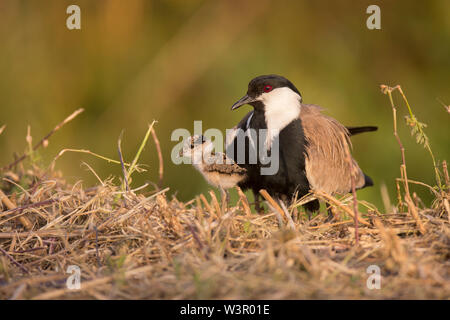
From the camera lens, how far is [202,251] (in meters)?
1.78

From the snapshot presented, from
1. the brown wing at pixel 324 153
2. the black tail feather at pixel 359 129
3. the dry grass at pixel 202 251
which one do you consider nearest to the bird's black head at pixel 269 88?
the brown wing at pixel 324 153

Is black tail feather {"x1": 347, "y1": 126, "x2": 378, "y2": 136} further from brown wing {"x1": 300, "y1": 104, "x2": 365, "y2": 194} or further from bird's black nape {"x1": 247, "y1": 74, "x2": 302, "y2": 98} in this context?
bird's black nape {"x1": 247, "y1": 74, "x2": 302, "y2": 98}

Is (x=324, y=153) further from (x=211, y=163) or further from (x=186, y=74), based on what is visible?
(x=186, y=74)

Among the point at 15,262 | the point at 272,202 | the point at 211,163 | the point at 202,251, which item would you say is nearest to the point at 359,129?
the point at 211,163

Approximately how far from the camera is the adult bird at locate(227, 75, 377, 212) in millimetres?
2840

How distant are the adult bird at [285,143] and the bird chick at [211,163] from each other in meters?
0.10

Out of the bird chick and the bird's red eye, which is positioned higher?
the bird's red eye

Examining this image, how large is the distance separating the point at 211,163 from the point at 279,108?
1.79 feet

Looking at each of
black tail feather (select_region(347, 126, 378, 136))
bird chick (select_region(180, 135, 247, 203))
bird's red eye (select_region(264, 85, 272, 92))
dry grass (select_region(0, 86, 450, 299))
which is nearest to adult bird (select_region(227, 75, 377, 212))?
bird's red eye (select_region(264, 85, 272, 92))

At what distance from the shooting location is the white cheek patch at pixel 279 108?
2902mm

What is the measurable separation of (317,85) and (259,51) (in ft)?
2.46

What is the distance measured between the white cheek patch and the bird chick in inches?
11.4
